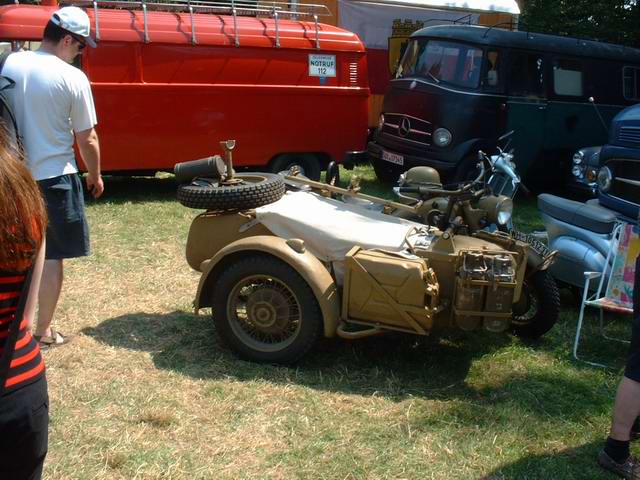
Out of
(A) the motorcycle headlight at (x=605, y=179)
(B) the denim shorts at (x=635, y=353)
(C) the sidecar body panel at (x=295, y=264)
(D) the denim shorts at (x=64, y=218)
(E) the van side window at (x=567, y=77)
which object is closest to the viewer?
(B) the denim shorts at (x=635, y=353)

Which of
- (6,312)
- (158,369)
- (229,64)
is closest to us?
(6,312)

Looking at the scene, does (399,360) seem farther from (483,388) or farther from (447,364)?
(483,388)

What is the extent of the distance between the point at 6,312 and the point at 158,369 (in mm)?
2426

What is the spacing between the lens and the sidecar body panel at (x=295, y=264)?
3936 millimetres

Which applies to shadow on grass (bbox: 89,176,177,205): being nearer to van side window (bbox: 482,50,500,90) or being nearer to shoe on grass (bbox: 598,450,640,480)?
van side window (bbox: 482,50,500,90)

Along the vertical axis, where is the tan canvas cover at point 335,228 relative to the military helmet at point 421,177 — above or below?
below

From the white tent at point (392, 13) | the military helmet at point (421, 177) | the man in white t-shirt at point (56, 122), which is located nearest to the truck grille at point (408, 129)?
the white tent at point (392, 13)

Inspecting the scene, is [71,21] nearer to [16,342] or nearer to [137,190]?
[16,342]

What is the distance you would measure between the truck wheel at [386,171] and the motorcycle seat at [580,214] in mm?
4276

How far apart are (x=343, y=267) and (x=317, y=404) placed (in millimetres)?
845

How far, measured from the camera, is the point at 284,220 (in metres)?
4.28

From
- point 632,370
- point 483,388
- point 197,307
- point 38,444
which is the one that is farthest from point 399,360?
point 38,444

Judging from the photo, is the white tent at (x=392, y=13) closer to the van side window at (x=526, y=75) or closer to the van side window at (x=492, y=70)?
the van side window at (x=526, y=75)

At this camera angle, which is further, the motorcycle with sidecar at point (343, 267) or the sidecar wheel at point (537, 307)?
the sidecar wheel at point (537, 307)
